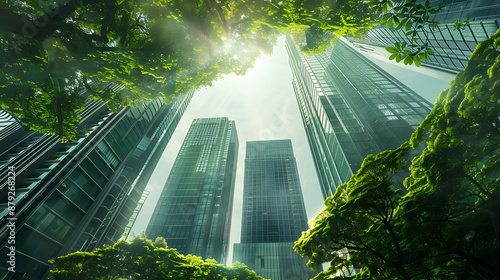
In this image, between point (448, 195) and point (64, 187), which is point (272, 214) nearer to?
point (64, 187)

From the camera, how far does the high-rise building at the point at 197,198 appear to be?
57.7 meters

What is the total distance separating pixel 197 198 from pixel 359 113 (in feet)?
191

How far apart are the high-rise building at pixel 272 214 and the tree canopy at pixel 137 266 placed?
59.3 metres

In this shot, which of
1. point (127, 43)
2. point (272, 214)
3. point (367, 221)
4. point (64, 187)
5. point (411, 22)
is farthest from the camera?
point (272, 214)

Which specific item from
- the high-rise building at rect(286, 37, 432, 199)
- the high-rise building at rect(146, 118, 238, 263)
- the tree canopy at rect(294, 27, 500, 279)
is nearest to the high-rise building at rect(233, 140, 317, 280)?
the high-rise building at rect(146, 118, 238, 263)

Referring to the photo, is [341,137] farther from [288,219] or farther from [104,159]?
[288,219]

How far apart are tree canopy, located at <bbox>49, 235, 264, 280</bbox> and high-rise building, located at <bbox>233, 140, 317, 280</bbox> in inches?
2334

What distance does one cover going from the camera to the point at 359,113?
31.1 meters

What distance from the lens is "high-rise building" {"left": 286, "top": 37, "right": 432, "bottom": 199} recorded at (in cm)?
2547

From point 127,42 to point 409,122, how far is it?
35.4m

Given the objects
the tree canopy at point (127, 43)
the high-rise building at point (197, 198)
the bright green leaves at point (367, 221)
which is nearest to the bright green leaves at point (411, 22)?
the tree canopy at point (127, 43)

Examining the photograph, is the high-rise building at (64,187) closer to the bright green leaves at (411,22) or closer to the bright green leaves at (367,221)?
the bright green leaves at (411,22)

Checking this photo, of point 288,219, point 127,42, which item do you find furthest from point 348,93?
point 288,219

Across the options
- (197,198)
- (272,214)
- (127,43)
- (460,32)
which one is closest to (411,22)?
(127,43)
